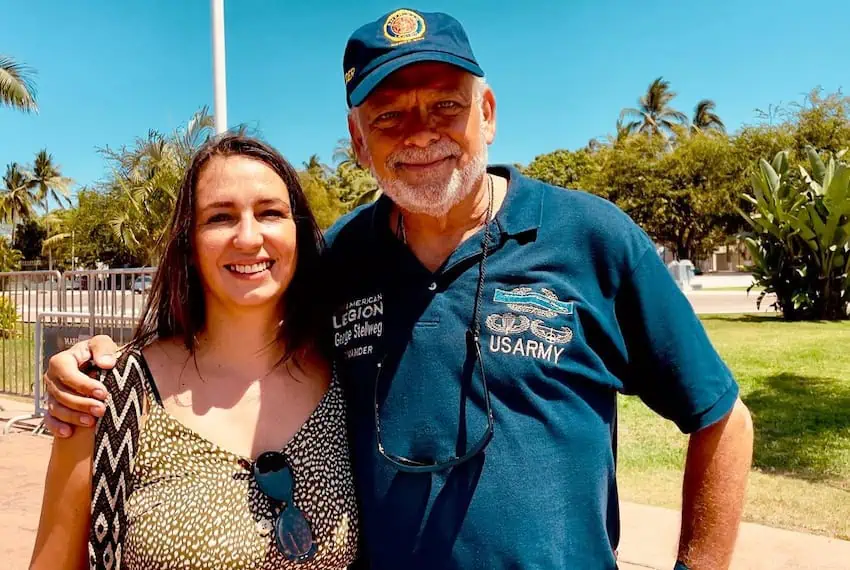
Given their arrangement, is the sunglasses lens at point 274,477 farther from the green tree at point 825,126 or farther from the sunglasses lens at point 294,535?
the green tree at point 825,126

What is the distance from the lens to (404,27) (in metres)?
2.06

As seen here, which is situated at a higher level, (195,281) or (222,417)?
Answer: (195,281)

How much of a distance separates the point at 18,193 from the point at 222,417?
6418 cm

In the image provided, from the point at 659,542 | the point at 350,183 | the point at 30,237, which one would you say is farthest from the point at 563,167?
the point at 30,237

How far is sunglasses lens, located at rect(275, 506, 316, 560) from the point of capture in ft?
5.83

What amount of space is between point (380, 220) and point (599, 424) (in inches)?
37.0

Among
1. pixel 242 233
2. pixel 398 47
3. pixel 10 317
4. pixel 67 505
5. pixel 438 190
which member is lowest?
pixel 67 505

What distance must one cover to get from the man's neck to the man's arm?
2.98 ft

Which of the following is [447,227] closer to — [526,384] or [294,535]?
[526,384]

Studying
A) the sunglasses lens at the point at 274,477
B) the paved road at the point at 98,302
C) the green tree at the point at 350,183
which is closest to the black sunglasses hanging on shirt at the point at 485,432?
the sunglasses lens at the point at 274,477

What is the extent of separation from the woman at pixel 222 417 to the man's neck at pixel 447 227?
38 centimetres

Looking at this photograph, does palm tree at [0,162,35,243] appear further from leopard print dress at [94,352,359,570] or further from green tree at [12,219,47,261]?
leopard print dress at [94,352,359,570]

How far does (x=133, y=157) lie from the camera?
1858 centimetres

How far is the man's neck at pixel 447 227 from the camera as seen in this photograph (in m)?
2.07
